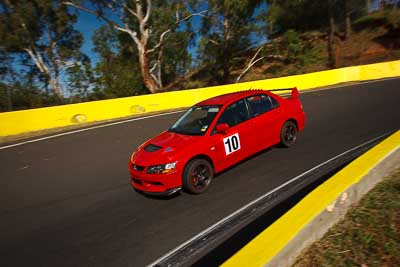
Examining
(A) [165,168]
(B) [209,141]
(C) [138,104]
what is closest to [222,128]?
(B) [209,141]

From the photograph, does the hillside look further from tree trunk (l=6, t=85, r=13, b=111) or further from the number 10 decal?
the number 10 decal

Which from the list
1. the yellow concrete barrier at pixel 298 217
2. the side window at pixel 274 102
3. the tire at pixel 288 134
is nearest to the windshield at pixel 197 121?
the side window at pixel 274 102

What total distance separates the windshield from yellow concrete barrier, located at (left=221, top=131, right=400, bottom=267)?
262 cm

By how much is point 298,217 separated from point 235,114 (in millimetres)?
3362

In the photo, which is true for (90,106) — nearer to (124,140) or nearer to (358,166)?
A: (124,140)

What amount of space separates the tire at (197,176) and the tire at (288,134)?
2344 millimetres

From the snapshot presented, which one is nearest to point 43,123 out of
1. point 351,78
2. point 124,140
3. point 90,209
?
point 124,140

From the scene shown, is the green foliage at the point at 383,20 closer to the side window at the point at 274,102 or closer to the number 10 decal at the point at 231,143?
the side window at the point at 274,102

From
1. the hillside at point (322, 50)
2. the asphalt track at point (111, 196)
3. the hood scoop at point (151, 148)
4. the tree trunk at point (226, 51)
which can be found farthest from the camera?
the tree trunk at point (226, 51)

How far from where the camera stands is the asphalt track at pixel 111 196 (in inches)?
163

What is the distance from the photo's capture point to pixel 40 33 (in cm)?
3069

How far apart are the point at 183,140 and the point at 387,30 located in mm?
38530

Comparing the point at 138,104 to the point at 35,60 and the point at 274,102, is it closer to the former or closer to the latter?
the point at 274,102

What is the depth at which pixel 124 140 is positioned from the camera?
9.94 meters
